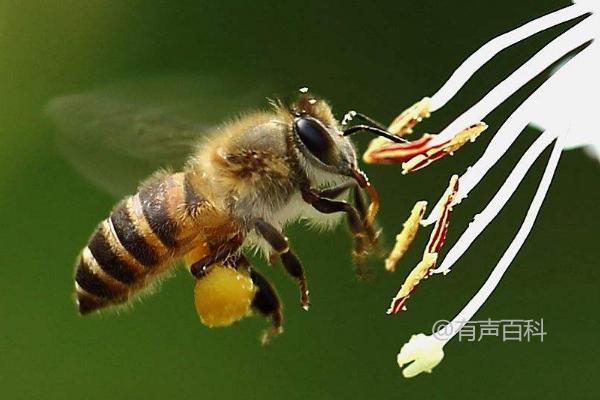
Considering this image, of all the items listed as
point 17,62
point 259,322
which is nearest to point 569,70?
point 259,322

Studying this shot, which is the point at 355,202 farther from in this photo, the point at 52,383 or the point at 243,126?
the point at 52,383

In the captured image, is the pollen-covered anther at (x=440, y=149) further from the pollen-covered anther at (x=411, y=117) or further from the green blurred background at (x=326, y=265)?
the green blurred background at (x=326, y=265)

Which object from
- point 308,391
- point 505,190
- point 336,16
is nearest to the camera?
point 505,190

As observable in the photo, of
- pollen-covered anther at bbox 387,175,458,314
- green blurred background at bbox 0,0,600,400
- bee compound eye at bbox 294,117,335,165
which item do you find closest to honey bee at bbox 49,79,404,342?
bee compound eye at bbox 294,117,335,165

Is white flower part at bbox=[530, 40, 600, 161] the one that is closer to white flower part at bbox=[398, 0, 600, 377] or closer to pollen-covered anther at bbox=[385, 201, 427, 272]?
white flower part at bbox=[398, 0, 600, 377]

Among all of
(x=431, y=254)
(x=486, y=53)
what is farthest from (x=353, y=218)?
(x=486, y=53)

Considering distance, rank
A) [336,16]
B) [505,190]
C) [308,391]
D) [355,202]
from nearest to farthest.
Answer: [505,190] → [355,202] → [308,391] → [336,16]
